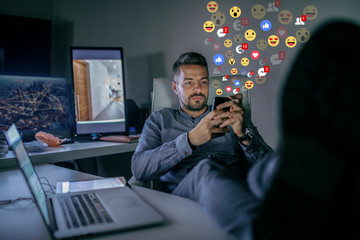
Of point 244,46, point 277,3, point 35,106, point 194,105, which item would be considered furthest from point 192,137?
point 277,3

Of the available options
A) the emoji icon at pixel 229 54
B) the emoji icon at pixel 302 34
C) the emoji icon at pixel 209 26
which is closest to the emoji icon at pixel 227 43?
the emoji icon at pixel 229 54

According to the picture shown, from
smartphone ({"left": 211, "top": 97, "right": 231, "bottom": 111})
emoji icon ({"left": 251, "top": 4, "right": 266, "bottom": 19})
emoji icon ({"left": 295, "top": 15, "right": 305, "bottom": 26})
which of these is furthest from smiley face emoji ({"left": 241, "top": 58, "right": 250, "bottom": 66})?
smartphone ({"left": 211, "top": 97, "right": 231, "bottom": 111})

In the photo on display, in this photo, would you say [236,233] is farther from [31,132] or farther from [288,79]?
[31,132]

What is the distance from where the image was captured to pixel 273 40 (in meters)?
2.27

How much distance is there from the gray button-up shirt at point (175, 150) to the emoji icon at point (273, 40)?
3.16 ft

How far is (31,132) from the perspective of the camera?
6.24 feet

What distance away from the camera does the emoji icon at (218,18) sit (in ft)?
7.79

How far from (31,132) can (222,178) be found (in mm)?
1572

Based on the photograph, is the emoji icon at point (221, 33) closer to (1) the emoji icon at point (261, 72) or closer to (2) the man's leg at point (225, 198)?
(1) the emoji icon at point (261, 72)

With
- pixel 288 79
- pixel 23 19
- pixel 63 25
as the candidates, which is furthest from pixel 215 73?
pixel 288 79

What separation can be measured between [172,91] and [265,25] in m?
0.95

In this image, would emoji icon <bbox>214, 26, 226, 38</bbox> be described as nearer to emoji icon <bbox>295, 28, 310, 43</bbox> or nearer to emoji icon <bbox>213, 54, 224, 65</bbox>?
emoji icon <bbox>213, 54, 224, 65</bbox>

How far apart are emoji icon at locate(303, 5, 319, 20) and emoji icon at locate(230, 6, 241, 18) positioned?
0.47m

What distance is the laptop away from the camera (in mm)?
670
